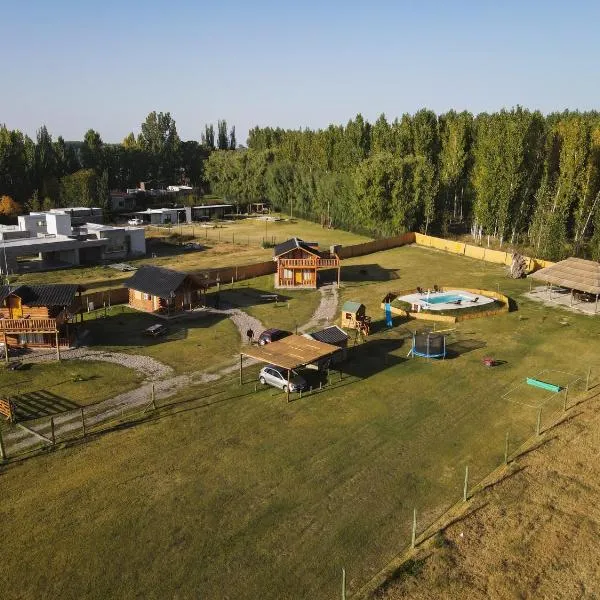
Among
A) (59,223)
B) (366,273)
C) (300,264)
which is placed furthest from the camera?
(59,223)

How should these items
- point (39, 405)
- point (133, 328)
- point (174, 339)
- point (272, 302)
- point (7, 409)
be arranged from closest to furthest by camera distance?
point (7, 409), point (39, 405), point (174, 339), point (133, 328), point (272, 302)

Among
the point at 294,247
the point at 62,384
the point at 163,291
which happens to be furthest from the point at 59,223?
the point at 62,384

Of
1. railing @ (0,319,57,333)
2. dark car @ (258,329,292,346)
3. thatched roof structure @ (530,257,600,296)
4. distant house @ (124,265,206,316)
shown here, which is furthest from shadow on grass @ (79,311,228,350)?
thatched roof structure @ (530,257,600,296)

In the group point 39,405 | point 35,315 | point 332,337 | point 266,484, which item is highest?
point 35,315

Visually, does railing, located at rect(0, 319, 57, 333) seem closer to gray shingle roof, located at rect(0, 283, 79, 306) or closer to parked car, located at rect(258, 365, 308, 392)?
gray shingle roof, located at rect(0, 283, 79, 306)

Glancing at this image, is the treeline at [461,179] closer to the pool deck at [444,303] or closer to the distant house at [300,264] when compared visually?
the pool deck at [444,303]

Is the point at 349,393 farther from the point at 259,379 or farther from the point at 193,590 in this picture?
the point at 193,590

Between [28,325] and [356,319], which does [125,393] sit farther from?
[356,319]
